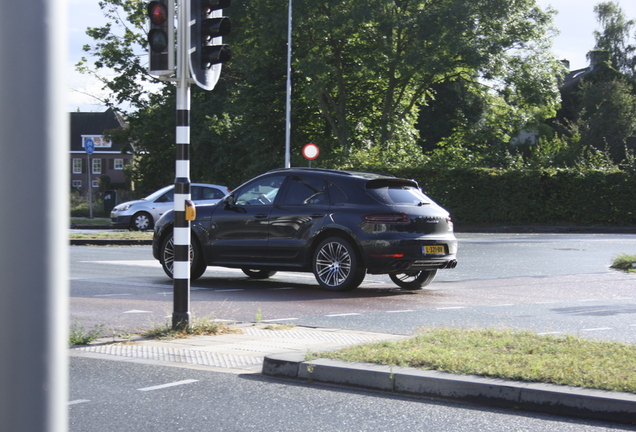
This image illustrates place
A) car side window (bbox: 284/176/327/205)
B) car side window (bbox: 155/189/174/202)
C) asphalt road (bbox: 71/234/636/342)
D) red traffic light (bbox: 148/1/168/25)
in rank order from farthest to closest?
1. car side window (bbox: 155/189/174/202)
2. car side window (bbox: 284/176/327/205)
3. asphalt road (bbox: 71/234/636/342)
4. red traffic light (bbox: 148/1/168/25)

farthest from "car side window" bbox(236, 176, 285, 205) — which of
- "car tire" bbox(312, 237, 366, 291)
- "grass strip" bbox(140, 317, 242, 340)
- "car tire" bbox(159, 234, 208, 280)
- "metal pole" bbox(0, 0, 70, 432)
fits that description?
"metal pole" bbox(0, 0, 70, 432)

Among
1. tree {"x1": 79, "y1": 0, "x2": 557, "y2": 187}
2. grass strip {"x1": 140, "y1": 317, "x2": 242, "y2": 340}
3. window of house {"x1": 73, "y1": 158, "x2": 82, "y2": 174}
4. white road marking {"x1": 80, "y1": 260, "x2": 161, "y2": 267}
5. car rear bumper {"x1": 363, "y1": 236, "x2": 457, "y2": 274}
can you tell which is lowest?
white road marking {"x1": 80, "y1": 260, "x2": 161, "y2": 267}

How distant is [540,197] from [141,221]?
16.6 meters

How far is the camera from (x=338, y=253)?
39.7 ft

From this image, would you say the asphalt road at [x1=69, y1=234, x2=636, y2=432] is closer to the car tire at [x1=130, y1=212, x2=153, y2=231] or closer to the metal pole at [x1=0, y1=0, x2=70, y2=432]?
the metal pole at [x1=0, y1=0, x2=70, y2=432]

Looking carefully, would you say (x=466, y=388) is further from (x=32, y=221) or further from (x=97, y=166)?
(x=97, y=166)

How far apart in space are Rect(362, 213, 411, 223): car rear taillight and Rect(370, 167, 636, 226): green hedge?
77.4ft

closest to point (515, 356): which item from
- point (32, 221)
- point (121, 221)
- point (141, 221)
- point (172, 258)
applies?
point (32, 221)

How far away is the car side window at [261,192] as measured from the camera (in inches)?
509

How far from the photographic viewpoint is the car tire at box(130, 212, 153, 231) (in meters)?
27.5

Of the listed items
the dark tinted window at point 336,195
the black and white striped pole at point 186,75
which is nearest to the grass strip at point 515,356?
the black and white striped pole at point 186,75

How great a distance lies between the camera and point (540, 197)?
34906 millimetres

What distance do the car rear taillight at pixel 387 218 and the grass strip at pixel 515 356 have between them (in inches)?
174

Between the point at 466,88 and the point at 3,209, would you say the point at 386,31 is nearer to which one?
the point at 466,88
